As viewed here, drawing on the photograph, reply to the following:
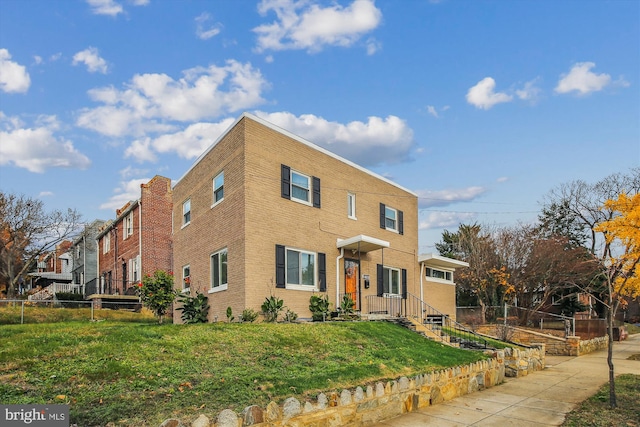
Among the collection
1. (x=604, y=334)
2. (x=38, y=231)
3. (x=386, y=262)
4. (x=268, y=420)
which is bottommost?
(x=604, y=334)

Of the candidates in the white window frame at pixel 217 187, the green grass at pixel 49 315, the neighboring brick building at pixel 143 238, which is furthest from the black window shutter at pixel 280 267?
the neighboring brick building at pixel 143 238

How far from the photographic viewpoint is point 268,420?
6488 mm

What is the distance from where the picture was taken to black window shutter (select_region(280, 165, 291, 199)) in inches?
640

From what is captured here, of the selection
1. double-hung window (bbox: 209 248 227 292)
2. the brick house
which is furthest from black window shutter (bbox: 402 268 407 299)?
double-hung window (bbox: 209 248 227 292)

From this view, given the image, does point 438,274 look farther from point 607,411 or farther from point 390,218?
point 607,411

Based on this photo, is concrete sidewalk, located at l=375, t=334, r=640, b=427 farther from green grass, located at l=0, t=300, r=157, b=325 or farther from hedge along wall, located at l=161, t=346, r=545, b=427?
green grass, located at l=0, t=300, r=157, b=325

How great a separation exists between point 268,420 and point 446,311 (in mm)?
19751

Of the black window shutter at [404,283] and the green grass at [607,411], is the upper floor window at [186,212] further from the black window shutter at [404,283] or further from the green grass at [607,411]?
the green grass at [607,411]

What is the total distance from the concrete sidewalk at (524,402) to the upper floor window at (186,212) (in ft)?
42.5

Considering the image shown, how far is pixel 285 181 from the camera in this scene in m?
16.4

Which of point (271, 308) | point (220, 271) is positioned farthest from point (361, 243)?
point (220, 271)

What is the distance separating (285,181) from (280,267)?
2.87m

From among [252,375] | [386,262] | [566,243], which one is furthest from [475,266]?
[252,375]

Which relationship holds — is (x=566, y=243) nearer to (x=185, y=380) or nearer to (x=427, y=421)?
(x=427, y=421)
